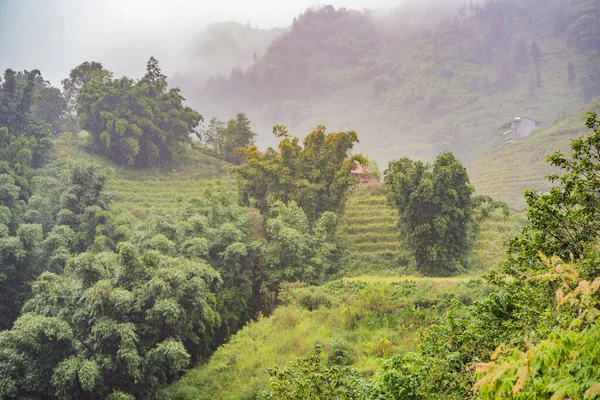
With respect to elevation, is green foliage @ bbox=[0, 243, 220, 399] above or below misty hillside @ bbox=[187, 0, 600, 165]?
below

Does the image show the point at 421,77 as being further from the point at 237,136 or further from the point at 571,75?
the point at 237,136

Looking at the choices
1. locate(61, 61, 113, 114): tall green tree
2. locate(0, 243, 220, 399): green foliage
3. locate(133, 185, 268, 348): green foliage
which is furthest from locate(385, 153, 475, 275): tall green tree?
locate(61, 61, 113, 114): tall green tree

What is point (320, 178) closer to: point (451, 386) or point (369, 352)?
point (369, 352)

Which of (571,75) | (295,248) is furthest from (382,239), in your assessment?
(571,75)

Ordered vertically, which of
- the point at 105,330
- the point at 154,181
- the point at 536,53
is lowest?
the point at 105,330

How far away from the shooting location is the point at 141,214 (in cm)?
2966

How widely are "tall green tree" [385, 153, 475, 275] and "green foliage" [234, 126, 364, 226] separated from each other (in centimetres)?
404

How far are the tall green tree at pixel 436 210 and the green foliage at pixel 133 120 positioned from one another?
2472 cm

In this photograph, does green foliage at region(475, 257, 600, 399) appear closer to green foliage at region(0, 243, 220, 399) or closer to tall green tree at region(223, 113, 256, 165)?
green foliage at region(0, 243, 220, 399)

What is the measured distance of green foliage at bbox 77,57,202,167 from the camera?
116ft

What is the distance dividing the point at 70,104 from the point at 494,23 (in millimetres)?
95167

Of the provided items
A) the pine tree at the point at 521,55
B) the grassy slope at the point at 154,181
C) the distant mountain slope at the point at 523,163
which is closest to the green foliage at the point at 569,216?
the grassy slope at the point at 154,181

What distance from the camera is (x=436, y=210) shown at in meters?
20.5

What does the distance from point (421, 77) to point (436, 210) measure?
246 feet
